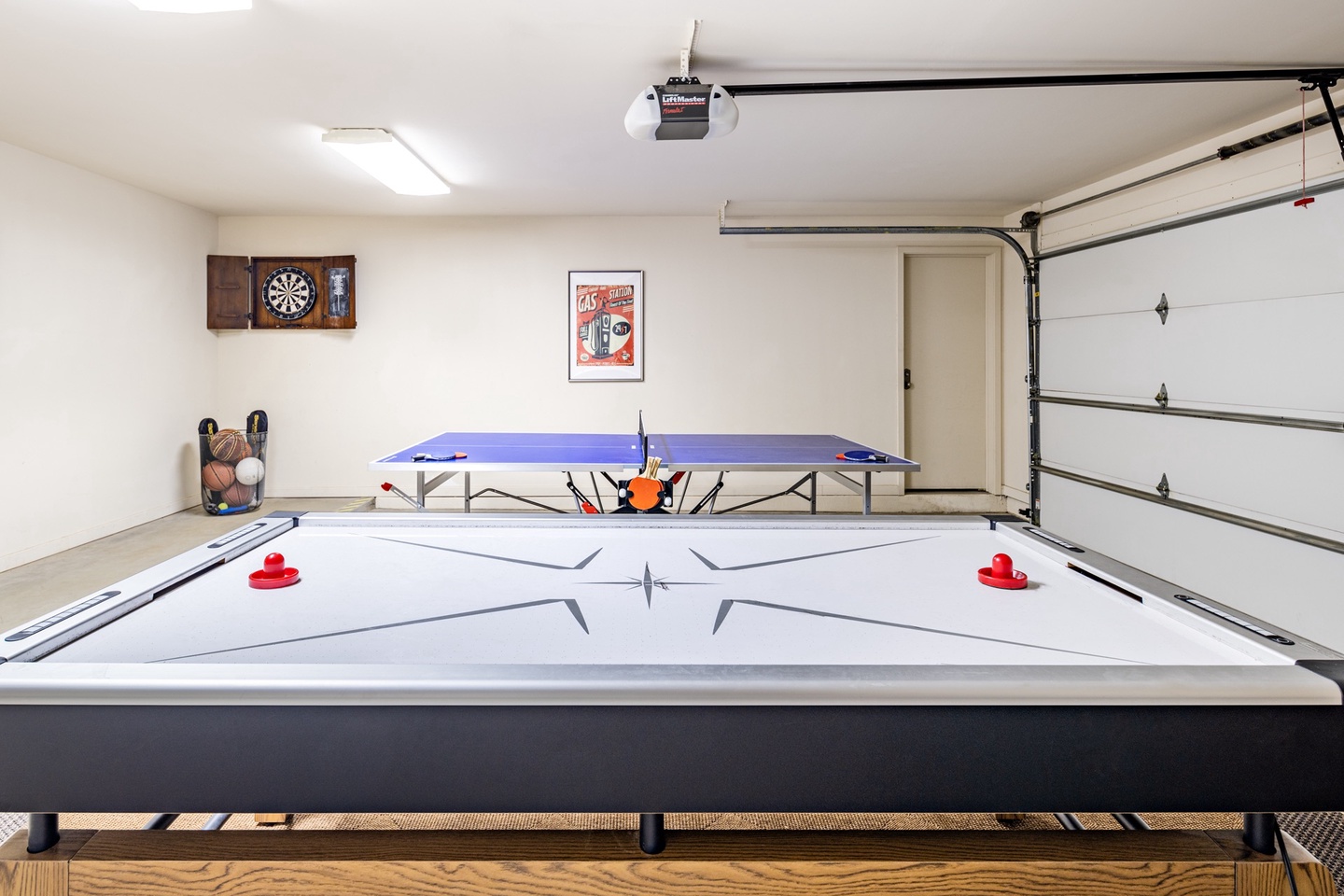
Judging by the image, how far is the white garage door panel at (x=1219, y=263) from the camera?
329 cm

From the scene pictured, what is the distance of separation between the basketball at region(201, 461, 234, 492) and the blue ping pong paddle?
4.81 m

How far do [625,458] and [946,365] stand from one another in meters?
3.91

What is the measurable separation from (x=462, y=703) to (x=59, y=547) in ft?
17.3

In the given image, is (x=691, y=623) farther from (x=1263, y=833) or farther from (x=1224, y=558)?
(x=1224, y=558)

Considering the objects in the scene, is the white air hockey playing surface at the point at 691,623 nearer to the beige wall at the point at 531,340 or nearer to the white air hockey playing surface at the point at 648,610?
the white air hockey playing surface at the point at 648,610

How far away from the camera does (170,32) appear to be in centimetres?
285

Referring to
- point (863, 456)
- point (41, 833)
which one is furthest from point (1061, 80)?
point (41, 833)

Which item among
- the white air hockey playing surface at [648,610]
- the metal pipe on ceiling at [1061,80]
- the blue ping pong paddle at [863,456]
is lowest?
the white air hockey playing surface at [648,610]

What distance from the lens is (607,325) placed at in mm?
6344

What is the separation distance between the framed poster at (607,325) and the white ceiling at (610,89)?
42.5 inches

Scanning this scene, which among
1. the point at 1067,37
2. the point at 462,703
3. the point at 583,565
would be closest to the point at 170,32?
the point at 583,565

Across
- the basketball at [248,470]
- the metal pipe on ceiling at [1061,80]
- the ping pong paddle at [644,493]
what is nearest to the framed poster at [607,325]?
the basketball at [248,470]

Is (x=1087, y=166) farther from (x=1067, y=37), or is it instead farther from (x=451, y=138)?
(x=451, y=138)

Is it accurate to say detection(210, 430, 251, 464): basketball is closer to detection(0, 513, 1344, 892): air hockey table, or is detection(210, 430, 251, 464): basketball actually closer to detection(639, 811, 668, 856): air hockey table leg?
detection(0, 513, 1344, 892): air hockey table
